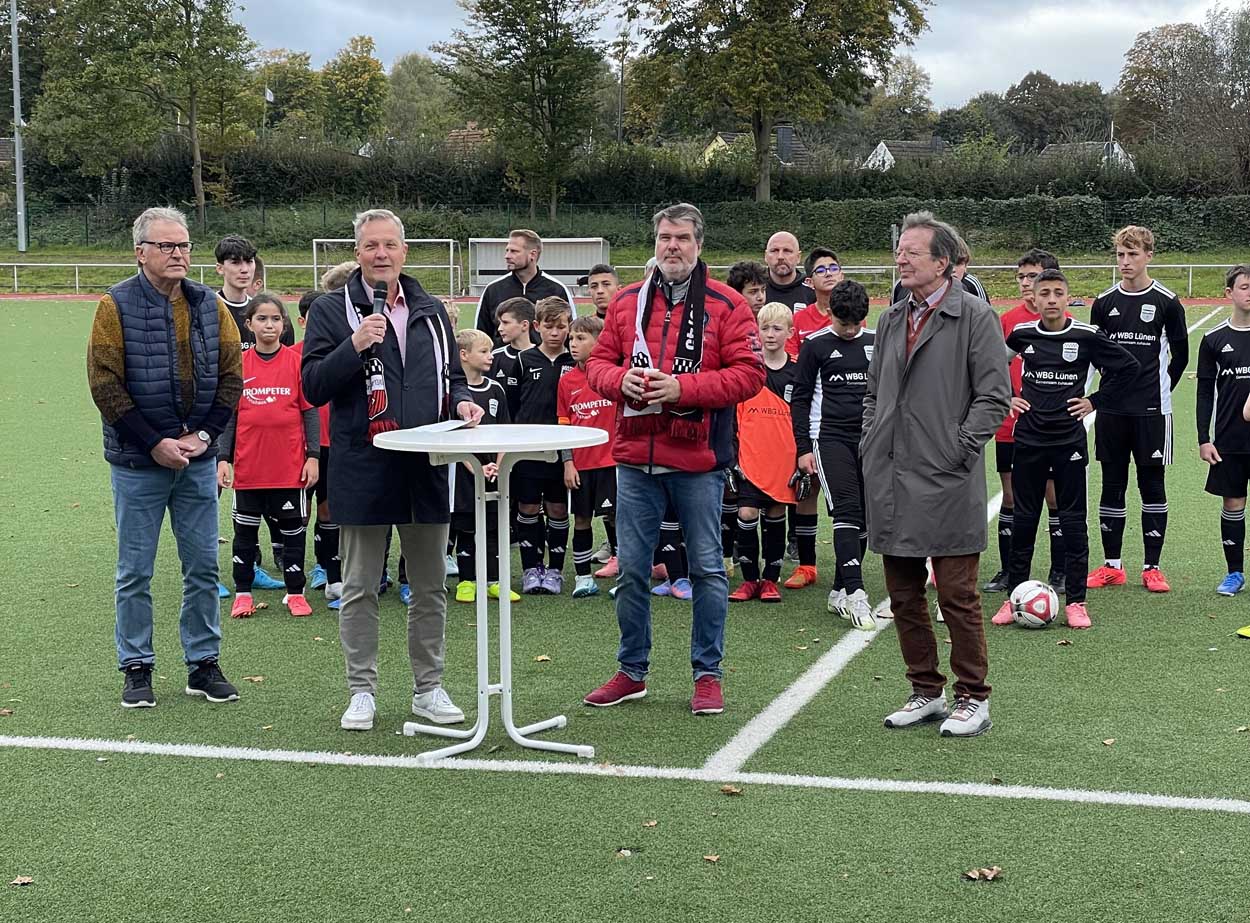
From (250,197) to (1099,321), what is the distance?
47.4 metres

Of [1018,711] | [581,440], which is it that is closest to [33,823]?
[581,440]

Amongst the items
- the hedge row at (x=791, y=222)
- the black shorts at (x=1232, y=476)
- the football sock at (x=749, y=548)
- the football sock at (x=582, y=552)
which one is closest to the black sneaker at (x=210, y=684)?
the football sock at (x=582, y=552)

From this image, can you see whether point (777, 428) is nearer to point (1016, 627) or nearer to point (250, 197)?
point (1016, 627)

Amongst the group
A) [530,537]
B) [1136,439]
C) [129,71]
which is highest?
[129,71]

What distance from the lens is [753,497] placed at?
8.27 meters

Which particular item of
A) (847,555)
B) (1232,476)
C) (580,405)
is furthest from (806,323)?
(1232,476)

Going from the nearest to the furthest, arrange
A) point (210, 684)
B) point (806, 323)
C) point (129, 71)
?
point (210, 684) < point (806, 323) < point (129, 71)

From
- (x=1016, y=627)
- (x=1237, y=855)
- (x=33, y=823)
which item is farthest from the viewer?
(x=1016, y=627)

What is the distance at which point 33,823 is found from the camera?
4.65 metres

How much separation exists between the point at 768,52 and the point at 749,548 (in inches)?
1630

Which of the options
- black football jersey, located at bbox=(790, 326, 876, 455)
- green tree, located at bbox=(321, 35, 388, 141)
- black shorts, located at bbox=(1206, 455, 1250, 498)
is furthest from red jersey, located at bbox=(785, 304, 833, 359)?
green tree, located at bbox=(321, 35, 388, 141)

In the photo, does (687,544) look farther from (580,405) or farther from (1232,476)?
(1232,476)

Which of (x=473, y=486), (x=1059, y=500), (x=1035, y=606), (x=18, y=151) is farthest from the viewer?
(x=18, y=151)

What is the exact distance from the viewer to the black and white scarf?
571 centimetres
